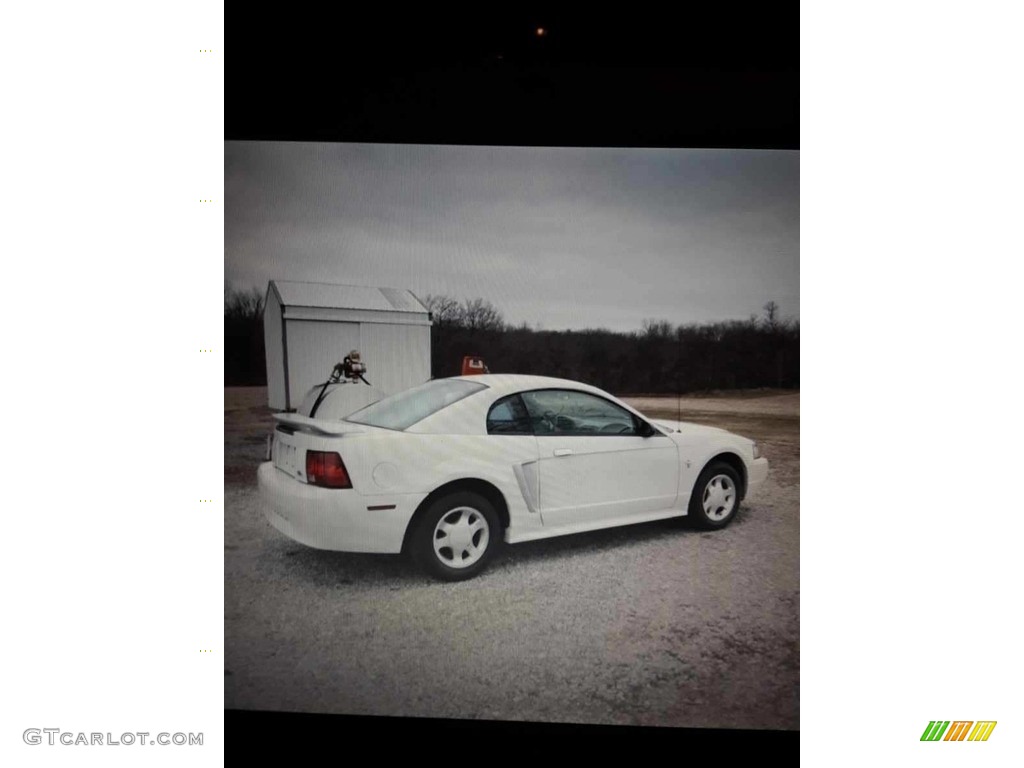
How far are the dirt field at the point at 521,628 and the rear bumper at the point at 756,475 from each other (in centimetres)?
6

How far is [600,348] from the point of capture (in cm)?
235

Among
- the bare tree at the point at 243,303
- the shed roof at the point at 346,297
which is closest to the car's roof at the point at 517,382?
the shed roof at the point at 346,297

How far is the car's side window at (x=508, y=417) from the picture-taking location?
91.5 inches

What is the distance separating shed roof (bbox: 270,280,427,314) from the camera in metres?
2.35

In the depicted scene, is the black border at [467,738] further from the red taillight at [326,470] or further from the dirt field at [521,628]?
the red taillight at [326,470]

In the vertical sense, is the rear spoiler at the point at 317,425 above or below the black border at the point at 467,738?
above

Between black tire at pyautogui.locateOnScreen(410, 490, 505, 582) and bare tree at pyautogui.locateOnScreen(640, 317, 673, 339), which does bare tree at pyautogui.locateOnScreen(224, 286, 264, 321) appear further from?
bare tree at pyautogui.locateOnScreen(640, 317, 673, 339)
